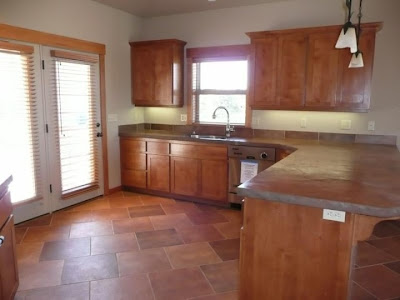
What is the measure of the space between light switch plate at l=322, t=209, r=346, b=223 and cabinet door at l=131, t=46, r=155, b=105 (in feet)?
11.9

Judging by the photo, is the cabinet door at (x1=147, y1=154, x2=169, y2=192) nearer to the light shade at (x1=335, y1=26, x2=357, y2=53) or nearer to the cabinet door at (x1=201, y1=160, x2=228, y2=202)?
the cabinet door at (x1=201, y1=160, x2=228, y2=202)

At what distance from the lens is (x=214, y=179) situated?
4242 millimetres

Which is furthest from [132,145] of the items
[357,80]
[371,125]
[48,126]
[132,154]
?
[371,125]

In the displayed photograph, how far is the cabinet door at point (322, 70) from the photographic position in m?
3.61

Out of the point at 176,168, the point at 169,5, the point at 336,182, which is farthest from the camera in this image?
the point at 176,168

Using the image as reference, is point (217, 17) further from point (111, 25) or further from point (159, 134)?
point (159, 134)

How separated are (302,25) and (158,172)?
108 inches

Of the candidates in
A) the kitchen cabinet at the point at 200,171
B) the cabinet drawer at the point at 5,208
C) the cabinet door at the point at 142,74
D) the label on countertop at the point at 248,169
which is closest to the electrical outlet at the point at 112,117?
the cabinet door at the point at 142,74

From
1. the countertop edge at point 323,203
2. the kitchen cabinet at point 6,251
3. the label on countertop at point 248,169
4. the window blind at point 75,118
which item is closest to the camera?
the countertop edge at point 323,203

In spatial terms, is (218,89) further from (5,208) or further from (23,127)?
(5,208)

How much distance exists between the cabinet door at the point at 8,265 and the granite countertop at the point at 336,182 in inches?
60.2

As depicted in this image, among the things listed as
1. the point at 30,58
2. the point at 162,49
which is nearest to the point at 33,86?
the point at 30,58

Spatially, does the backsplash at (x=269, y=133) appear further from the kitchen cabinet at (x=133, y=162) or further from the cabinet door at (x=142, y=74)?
the cabinet door at (x=142, y=74)

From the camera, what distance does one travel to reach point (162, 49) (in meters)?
4.61
